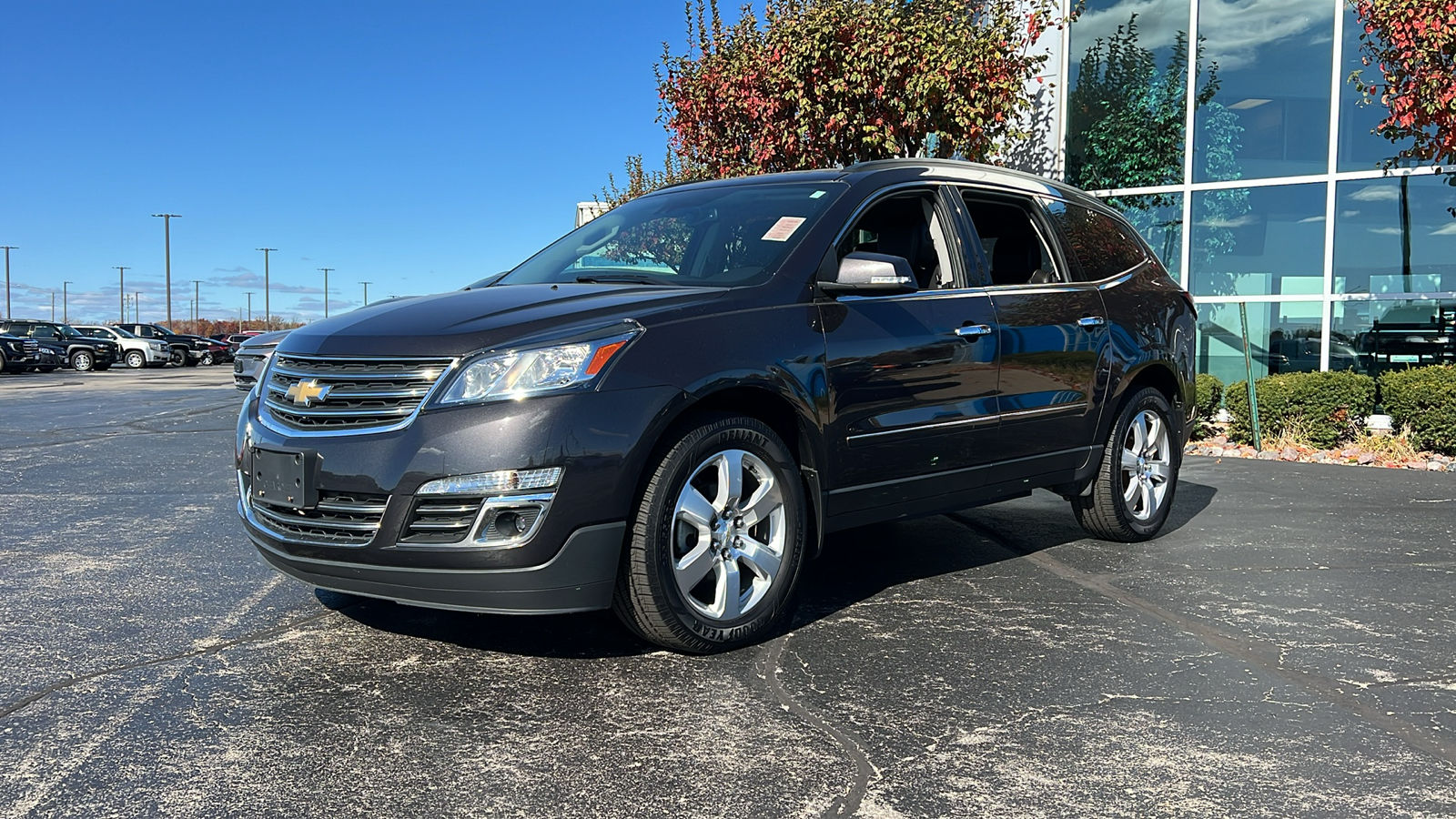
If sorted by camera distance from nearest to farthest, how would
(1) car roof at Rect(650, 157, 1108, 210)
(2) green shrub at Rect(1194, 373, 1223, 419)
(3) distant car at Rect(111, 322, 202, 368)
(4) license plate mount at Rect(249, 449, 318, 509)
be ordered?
(4) license plate mount at Rect(249, 449, 318, 509) → (1) car roof at Rect(650, 157, 1108, 210) → (2) green shrub at Rect(1194, 373, 1223, 419) → (3) distant car at Rect(111, 322, 202, 368)

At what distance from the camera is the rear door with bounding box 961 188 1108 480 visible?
519cm

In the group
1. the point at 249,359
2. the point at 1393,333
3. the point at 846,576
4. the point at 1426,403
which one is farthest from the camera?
the point at 1393,333

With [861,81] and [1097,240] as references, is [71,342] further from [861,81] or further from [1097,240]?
[1097,240]

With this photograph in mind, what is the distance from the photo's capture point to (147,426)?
43.6 ft

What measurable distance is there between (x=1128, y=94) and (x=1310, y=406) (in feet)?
16.4

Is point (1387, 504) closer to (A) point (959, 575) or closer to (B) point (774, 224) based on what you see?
(A) point (959, 575)

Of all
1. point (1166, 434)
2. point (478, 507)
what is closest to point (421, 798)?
point (478, 507)

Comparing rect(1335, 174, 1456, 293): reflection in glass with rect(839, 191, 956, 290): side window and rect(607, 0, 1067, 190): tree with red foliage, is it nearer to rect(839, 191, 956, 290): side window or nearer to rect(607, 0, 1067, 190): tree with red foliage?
rect(607, 0, 1067, 190): tree with red foliage

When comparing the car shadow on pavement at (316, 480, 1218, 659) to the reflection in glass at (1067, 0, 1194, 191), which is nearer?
the car shadow on pavement at (316, 480, 1218, 659)

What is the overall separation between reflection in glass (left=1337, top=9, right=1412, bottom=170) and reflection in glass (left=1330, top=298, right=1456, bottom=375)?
1.51 meters

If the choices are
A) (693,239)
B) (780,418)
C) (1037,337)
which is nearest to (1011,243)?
(1037,337)

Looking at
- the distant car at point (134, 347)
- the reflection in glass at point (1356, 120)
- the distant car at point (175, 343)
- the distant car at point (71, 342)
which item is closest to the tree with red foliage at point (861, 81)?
the reflection in glass at point (1356, 120)

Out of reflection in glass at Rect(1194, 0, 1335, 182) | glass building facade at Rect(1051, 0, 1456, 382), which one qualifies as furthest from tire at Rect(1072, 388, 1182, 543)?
reflection in glass at Rect(1194, 0, 1335, 182)

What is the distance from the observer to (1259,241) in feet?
42.8
